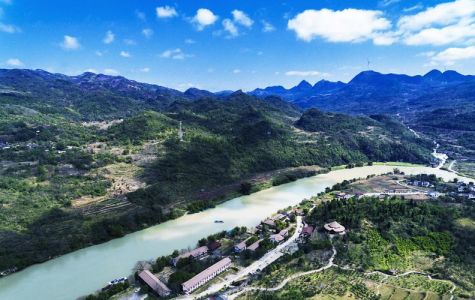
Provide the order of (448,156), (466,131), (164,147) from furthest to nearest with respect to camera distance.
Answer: (466,131) < (448,156) < (164,147)

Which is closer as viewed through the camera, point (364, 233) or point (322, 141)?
point (364, 233)

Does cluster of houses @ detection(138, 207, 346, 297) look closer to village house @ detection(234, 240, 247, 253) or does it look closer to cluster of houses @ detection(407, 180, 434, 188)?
village house @ detection(234, 240, 247, 253)

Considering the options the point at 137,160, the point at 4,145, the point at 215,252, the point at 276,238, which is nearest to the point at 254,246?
the point at 276,238

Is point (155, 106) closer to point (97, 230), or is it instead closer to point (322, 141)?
point (322, 141)

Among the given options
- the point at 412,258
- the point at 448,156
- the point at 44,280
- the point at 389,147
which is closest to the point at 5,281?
the point at 44,280

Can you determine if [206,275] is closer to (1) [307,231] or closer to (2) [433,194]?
(1) [307,231]

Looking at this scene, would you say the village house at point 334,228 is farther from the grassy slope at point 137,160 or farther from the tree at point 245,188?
the tree at point 245,188

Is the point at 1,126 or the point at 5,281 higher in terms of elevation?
the point at 1,126
